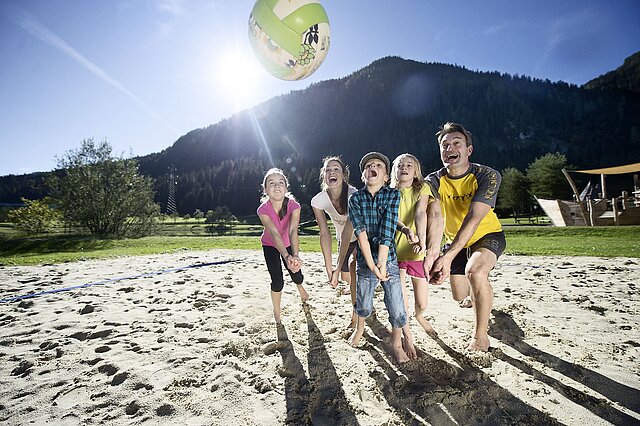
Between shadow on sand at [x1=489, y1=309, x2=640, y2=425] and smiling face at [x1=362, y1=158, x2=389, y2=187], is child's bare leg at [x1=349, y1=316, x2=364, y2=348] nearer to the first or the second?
shadow on sand at [x1=489, y1=309, x2=640, y2=425]

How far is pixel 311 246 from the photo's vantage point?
13180 mm

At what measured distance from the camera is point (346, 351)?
2.89 meters

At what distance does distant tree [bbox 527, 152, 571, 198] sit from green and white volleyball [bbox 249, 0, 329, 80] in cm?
5876

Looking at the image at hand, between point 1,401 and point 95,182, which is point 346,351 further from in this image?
point 95,182

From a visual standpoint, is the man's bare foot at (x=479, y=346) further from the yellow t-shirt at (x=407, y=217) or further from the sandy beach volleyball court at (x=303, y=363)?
the yellow t-shirt at (x=407, y=217)

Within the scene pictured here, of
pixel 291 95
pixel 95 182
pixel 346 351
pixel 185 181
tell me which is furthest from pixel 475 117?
pixel 346 351

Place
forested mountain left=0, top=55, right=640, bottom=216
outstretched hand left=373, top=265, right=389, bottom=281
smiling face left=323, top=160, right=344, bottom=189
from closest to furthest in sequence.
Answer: outstretched hand left=373, top=265, right=389, bottom=281 → smiling face left=323, top=160, right=344, bottom=189 → forested mountain left=0, top=55, right=640, bottom=216

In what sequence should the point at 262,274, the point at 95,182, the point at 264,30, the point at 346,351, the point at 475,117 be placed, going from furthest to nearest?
the point at 475,117
the point at 95,182
the point at 262,274
the point at 264,30
the point at 346,351

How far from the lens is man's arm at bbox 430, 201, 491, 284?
2.75 m

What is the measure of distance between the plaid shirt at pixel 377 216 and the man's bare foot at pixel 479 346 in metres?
1.11

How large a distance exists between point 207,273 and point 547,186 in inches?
2405

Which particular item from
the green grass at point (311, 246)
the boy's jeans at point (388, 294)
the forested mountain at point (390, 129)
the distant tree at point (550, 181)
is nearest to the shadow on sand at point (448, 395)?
the boy's jeans at point (388, 294)

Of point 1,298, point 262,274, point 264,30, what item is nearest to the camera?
point 264,30

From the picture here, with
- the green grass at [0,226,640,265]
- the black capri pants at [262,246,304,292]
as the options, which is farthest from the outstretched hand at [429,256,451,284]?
the green grass at [0,226,640,265]
